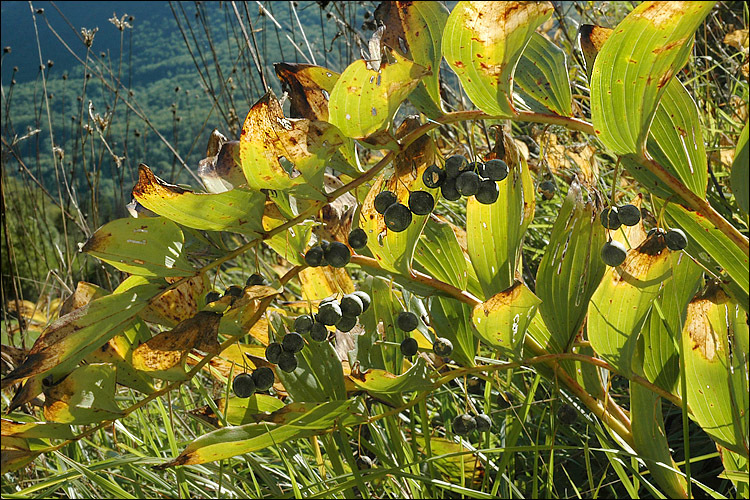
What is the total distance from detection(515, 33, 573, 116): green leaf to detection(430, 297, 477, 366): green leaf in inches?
11.3

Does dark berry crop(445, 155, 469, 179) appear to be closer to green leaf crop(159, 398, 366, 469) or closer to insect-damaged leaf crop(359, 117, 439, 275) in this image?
insect-damaged leaf crop(359, 117, 439, 275)

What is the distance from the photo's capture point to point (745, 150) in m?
0.37

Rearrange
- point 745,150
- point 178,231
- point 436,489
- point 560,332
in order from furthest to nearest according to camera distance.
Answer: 1. point 436,489
2. point 560,332
3. point 178,231
4. point 745,150

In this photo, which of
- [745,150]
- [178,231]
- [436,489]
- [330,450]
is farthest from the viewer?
[436,489]

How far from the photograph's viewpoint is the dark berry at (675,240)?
0.52 m

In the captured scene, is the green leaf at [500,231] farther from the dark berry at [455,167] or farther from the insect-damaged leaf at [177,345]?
the insect-damaged leaf at [177,345]

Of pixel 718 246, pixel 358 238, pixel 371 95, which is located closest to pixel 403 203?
pixel 358 238

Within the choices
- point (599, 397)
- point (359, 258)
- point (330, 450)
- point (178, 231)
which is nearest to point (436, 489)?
point (330, 450)

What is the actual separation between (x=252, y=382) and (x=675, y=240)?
392mm

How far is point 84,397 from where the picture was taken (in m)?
0.53

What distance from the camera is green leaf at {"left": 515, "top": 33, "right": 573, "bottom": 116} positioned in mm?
506

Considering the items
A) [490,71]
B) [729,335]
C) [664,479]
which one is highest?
[490,71]

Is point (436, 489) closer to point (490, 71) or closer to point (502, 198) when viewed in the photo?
point (502, 198)

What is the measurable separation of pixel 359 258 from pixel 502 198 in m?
0.15
